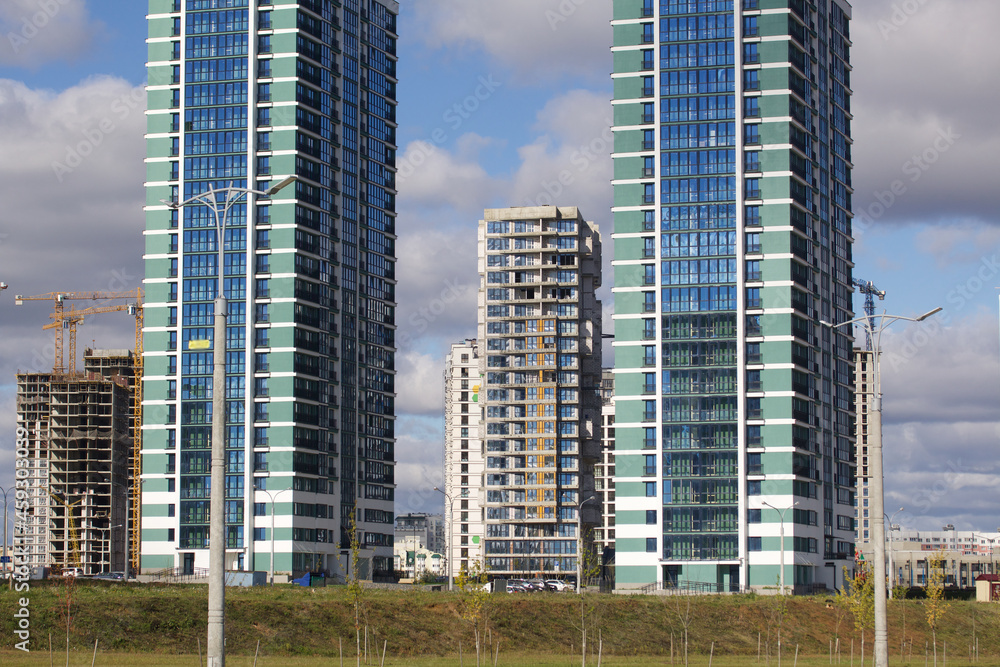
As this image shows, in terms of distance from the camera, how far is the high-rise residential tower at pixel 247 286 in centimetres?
15275

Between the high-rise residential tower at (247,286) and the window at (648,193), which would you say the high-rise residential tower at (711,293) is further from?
the high-rise residential tower at (247,286)

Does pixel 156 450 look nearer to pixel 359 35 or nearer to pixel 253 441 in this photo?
pixel 253 441

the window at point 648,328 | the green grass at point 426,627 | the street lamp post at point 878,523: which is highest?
the window at point 648,328

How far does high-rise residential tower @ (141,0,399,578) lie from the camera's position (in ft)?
501

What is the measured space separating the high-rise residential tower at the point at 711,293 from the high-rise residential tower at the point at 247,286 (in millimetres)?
37333

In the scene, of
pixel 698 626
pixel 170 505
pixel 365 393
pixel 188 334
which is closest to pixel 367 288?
pixel 365 393

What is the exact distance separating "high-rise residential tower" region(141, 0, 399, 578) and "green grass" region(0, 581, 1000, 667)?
36043mm

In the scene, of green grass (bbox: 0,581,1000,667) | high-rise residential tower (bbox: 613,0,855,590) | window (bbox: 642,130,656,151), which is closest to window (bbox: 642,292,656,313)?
high-rise residential tower (bbox: 613,0,855,590)

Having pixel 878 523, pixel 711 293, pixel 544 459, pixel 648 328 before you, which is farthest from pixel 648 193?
pixel 878 523

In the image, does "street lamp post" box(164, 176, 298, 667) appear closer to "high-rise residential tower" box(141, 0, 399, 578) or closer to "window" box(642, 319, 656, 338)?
"high-rise residential tower" box(141, 0, 399, 578)

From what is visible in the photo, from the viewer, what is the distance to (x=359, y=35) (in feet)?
571

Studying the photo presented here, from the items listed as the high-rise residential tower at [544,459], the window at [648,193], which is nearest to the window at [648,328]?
the window at [648,193]

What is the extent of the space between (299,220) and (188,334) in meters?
18.9

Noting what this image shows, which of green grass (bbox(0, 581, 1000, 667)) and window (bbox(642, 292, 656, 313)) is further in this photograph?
window (bbox(642, 292, 656, 313))
